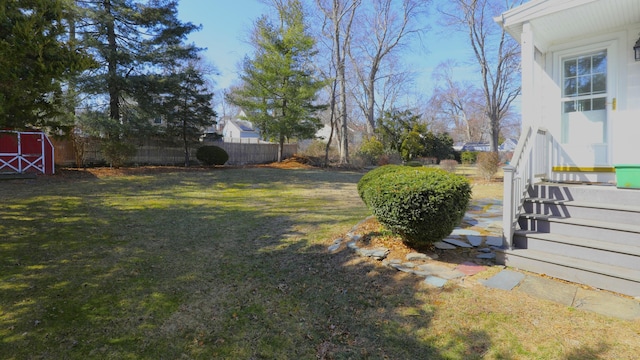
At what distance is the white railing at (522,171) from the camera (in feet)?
12.2

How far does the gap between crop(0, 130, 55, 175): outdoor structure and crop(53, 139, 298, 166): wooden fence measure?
939 mm

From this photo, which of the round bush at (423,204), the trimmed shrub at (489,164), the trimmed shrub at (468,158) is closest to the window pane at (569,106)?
the round bush at (423,204)

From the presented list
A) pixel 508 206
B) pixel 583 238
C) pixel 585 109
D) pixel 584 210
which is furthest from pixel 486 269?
pixel 585 109

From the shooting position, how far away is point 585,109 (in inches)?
207

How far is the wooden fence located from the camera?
506 inches

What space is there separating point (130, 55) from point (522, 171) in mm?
14438

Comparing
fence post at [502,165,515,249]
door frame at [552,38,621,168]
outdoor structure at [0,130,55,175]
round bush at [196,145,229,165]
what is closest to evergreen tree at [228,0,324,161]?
round bush at [196,145,229,165]

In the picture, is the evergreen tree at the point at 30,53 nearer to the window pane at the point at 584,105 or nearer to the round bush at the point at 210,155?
the window pane at the point at 584,105

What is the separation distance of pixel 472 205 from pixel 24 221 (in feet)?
27.9

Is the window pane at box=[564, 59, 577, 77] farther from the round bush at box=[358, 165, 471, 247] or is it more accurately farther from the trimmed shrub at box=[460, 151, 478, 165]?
the trimmed shrub at box=[460, 151, 478, 165]

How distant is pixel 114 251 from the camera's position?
175 inches

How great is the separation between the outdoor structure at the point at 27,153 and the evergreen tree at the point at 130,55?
1.98 m

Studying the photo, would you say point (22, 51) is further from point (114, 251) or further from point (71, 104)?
point (71, 104)

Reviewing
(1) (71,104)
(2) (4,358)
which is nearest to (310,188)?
(2) (4,358)
